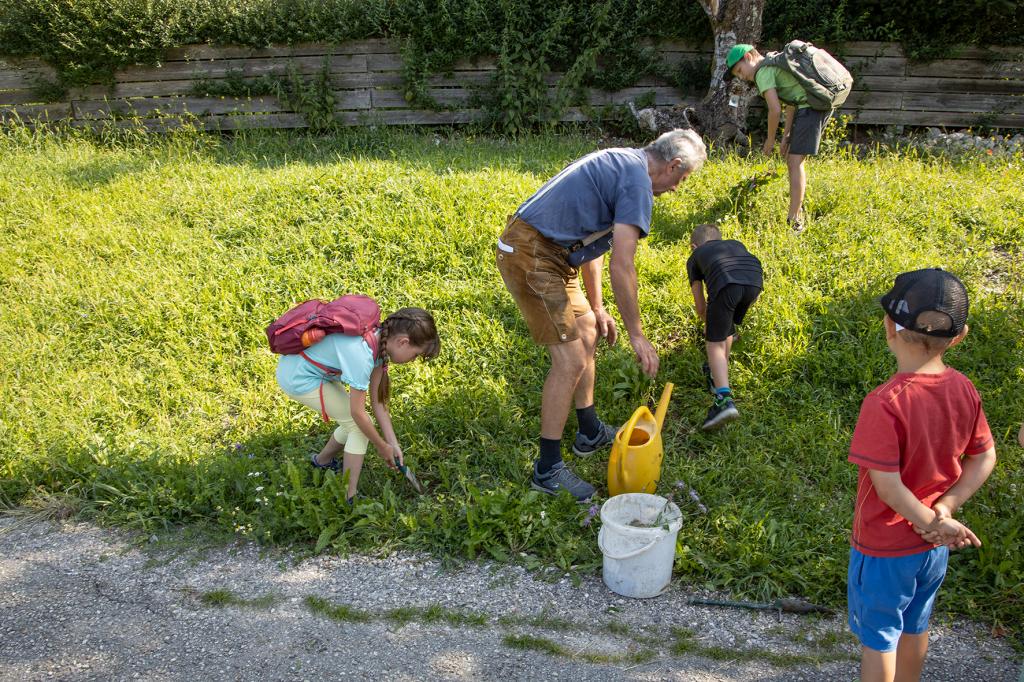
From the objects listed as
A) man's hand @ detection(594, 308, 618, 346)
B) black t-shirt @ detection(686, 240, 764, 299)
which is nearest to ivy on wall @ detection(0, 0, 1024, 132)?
black t-shirt @ detection(686, 240, 764, 299)

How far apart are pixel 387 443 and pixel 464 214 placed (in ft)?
10.4

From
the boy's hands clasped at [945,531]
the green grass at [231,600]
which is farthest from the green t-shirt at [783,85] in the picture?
the green grass at [231,600]

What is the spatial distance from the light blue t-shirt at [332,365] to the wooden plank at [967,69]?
8037 mm

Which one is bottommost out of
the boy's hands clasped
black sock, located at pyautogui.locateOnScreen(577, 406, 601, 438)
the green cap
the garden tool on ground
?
the garden tool on ground

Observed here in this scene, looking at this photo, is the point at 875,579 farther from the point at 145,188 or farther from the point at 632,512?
the point at 145,188

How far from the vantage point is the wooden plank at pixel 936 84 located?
8578 millimetres

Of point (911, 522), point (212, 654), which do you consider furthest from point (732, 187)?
point (212, 654)

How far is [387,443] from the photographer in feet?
13.0

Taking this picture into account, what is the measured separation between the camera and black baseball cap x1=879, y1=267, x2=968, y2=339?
7.55 feet

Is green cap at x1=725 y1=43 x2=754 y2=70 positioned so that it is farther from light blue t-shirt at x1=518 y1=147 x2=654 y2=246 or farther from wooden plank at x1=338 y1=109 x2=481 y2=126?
wooden plank at x1=338 y1=109 x2=481 y2=126

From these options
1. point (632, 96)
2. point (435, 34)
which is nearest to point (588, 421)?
point (632, 96)

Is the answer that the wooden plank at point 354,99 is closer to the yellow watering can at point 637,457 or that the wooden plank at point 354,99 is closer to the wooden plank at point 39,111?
the wooden plank at point 39,111

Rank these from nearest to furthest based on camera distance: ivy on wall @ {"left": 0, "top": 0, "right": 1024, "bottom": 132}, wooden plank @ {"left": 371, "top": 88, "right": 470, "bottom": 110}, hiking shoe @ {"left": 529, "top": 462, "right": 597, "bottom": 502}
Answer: hiking shoe @ {"left": 529, "top": 462, "right": 597, "bottom": 502} < ivy on wall @ {"left": 0, "top": 0, "right": 1024, "bottom": 132} < wooden plank @ {"left": 371, "top": 88, "right": 470, "bottom": 110}

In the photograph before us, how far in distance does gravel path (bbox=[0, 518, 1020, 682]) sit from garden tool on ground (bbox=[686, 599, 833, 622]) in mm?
36
